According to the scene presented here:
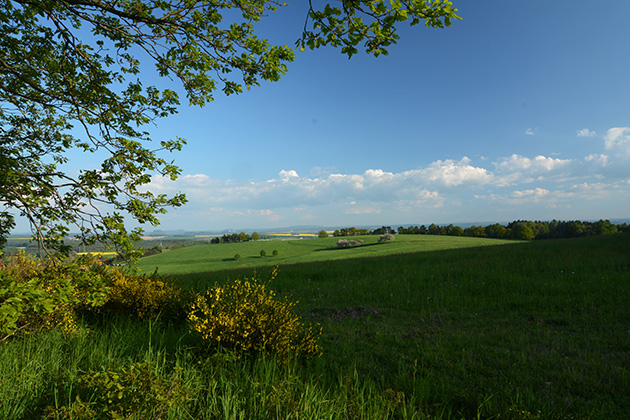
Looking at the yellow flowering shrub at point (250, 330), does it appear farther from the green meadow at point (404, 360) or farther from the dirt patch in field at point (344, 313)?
the dirt patch in field at point (344, 313)

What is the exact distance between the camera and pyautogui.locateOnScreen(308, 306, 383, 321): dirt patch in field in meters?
9.05

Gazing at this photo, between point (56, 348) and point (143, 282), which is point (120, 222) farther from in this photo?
point (143, 282)

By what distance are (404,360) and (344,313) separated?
12.4 feet

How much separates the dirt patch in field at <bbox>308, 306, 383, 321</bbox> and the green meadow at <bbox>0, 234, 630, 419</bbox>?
2.6 inches

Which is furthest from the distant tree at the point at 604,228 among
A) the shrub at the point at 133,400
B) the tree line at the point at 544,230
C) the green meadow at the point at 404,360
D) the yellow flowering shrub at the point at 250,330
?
the shrub at the point at 133,400

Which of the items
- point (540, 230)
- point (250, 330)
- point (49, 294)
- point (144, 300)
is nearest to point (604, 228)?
point (540, 230)

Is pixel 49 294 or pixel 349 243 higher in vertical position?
pixel 49 294

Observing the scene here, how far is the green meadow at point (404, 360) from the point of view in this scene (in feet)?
11.3

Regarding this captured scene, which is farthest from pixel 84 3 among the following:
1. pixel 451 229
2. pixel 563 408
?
pixel 451 229

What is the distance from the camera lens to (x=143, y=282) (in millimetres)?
8141

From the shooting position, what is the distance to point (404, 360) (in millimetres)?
5707

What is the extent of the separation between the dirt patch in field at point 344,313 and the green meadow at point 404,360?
0.07m

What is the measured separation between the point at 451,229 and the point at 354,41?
9443 cm

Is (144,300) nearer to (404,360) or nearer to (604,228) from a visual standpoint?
(404,360)
